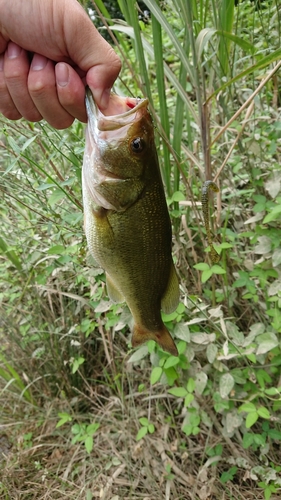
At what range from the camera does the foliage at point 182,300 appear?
1.64m

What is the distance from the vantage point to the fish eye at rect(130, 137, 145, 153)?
3.51ft

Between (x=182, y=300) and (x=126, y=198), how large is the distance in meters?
0.74

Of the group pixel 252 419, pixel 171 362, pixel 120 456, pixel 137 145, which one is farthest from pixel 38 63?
pixel 120 456

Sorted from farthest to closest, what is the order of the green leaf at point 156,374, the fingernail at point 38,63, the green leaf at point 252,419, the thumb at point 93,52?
1. the green leaf at point 156,374
2. the green leaf at point 252,419
3. the fingernail at point 38,63
4. the thumb at point 93,52

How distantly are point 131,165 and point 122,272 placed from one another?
33 centimetres

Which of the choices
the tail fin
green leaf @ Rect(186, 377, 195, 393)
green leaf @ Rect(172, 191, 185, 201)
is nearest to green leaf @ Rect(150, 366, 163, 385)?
green leaf @ Rect(186, 377, 195, 393)

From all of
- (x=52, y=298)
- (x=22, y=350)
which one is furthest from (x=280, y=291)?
(x=22, y=350)

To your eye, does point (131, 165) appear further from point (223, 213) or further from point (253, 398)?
point (253, 398)

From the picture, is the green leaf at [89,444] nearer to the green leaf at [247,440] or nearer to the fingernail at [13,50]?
the green leaf at [247,440]

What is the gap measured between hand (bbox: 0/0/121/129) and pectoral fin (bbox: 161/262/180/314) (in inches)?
21.5

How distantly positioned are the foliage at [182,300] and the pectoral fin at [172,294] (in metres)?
0.32

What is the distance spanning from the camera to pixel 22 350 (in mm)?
2775

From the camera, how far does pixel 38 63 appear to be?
1145 millimetres

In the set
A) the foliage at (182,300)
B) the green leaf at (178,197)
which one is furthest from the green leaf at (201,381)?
the green leaf at (178,197)
